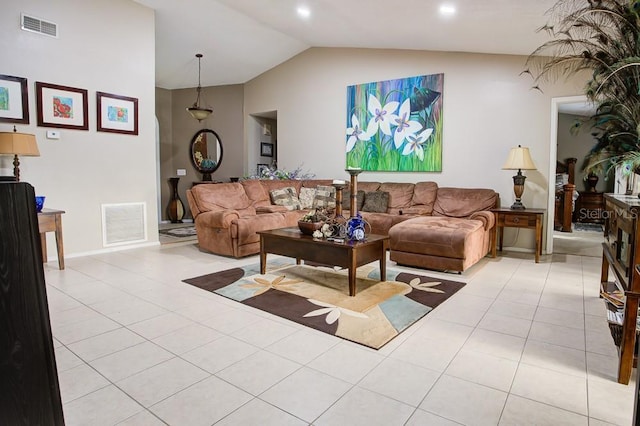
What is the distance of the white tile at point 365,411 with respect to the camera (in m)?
1.69

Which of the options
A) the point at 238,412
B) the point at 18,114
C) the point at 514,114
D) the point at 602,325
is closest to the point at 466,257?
the point at 602,325

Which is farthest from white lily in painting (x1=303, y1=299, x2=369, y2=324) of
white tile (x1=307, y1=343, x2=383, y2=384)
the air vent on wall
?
the air vent on wall

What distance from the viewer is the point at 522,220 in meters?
4.82

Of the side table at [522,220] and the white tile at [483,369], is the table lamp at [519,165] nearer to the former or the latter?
the side table at [522,220]

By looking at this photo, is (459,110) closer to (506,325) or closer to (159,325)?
(506,325)

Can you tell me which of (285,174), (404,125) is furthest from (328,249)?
(285,174)

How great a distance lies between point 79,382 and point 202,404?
715 millimetres

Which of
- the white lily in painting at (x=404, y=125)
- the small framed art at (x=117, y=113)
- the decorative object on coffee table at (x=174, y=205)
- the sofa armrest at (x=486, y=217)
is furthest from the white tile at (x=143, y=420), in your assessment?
the decorative object on coffee table at (x=174, y=205)

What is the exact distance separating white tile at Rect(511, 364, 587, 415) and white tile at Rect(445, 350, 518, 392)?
0.15 feet

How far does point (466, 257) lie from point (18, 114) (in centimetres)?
509

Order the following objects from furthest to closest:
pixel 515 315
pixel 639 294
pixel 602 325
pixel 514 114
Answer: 1. pixel 514 114
2. pixel 515 315
3. pixel 602 325
4. pixel 639 294

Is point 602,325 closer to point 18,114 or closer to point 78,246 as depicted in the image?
point 78,246

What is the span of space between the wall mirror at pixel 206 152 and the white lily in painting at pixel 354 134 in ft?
10.3

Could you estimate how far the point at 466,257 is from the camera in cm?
404
